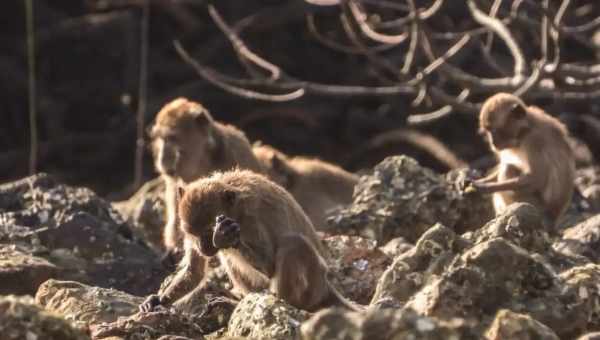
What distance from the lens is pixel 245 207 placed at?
8047 millimetres

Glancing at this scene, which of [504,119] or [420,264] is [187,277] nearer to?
[420,264]

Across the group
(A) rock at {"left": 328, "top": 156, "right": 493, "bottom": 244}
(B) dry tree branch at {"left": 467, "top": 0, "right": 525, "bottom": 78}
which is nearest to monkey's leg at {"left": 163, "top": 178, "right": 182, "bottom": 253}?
(A) rock at {"left": 328, "top": 156, "right": 493, "bottom": 244}

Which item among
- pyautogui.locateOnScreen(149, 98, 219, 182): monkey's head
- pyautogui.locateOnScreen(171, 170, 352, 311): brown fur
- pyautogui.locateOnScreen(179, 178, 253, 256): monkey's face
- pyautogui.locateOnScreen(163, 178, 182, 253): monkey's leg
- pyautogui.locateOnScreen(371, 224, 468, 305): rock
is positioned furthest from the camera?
pyautogui.locateOnScreen(149, 98, 219, 182): monkey's head

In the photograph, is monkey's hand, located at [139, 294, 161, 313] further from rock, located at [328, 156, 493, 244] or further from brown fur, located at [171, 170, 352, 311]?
rock, located at [328, 156, 493, 244]

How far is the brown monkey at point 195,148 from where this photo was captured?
1106 cm

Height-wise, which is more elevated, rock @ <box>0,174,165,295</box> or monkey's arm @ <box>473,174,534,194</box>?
rock @ <box>0,174,165,295</box>

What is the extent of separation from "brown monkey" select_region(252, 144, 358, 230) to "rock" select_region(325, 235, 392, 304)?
165 inches

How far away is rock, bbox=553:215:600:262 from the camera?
28.3 feet

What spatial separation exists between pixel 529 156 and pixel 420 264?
4.22 meters

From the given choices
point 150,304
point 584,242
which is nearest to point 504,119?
point 584,242

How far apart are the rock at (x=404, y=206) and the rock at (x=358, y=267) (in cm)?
91

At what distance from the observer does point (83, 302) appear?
713cm

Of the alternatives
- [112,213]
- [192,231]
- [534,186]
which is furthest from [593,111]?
[192,231]

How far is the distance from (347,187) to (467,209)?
3944 millimetres
